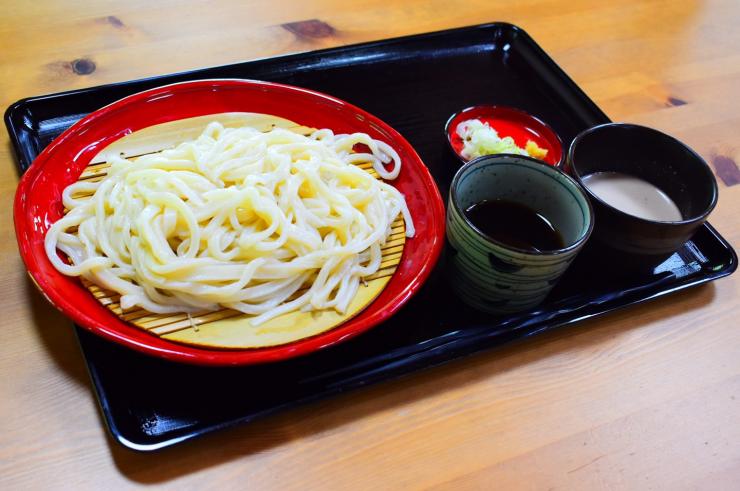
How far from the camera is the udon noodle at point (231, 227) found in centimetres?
122

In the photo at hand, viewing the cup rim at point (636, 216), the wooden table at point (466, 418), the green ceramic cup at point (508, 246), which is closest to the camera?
the wooden table at point (466, 418)

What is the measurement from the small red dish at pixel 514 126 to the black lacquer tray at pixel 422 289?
9 cm

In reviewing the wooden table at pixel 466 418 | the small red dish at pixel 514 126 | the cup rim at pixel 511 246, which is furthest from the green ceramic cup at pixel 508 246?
the small red dish at pixel 514 126

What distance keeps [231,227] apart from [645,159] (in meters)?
1.08

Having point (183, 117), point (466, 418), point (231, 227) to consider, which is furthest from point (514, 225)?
point (183, 117)

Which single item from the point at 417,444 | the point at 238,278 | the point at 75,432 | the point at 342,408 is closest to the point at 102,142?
the point at 238,278

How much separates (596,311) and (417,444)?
54 cm

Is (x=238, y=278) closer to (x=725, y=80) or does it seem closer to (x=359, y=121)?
(x=359, y=121)

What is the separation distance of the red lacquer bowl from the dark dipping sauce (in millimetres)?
96

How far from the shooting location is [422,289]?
55.1 inches

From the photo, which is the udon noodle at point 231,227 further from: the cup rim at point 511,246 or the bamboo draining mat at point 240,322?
the cup rim at point 511,246

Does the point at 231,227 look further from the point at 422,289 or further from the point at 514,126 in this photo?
the point at 514,126

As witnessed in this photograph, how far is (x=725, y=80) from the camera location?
2.24 m

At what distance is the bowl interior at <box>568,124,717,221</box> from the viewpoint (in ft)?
4.87
